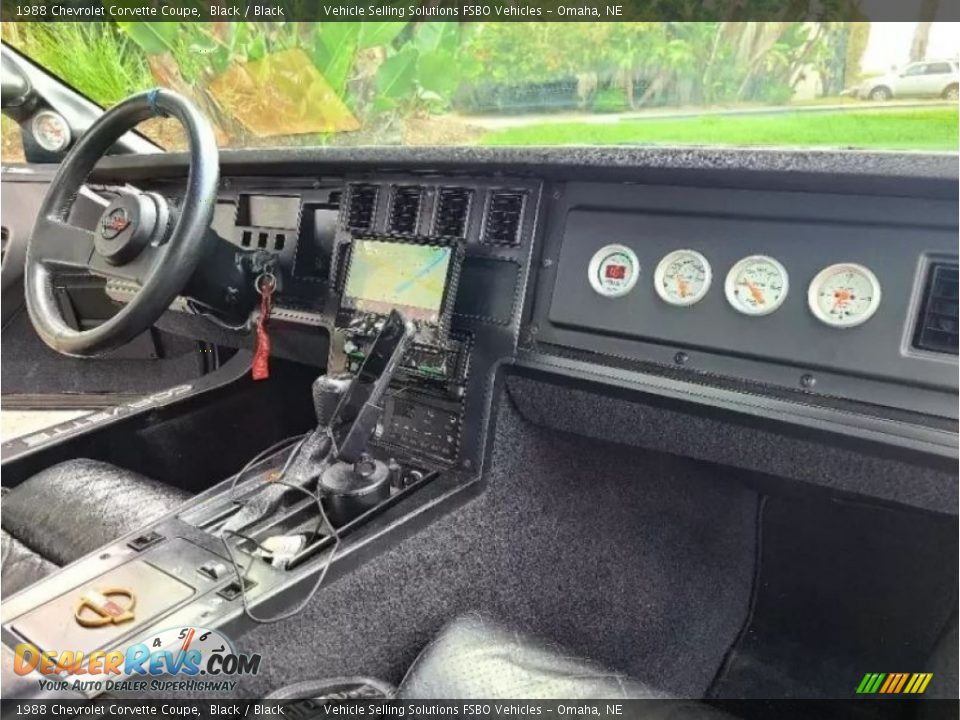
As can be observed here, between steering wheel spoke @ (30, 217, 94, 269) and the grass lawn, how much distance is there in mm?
805

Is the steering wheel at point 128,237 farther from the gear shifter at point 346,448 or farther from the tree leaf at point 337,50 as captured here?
the tree leaf at point 337,50

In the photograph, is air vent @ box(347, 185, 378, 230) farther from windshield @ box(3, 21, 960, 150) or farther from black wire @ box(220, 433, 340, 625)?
black wire @ box(220, 433, 340, 625)

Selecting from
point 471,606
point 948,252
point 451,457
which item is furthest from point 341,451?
point 948,252

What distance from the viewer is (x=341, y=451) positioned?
1.14 m

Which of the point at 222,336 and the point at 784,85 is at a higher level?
the point at 784,85

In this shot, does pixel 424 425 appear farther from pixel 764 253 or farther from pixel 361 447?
pixel 764 253

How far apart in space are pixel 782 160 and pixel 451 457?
0.74 meters

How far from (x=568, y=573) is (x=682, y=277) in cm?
Result: 66

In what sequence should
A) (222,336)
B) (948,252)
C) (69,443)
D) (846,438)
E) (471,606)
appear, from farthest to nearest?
1. (222,336)
2. (69,443)
3. (471,606)
4. (846,438)
5. (948,252)

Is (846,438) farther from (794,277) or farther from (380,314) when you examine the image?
(380,314)

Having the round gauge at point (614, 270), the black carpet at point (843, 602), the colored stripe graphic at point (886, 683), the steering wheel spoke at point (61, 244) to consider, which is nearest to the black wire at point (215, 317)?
the steering wheel spoke at point (61, 244)

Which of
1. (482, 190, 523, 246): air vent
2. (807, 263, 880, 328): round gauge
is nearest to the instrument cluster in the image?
(807, 263, 880, 328): round gauge

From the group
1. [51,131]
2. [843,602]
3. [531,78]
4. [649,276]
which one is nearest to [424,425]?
[649,276]

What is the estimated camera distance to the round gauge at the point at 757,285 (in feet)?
3.19
